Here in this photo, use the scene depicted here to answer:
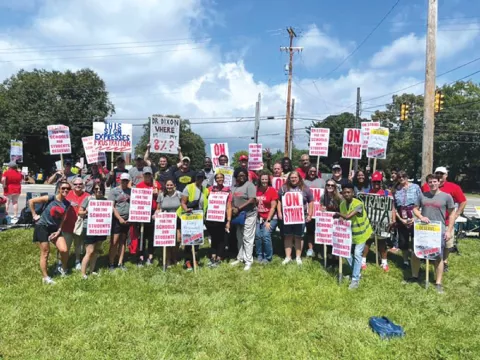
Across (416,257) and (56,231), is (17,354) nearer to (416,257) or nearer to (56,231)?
(56,231)

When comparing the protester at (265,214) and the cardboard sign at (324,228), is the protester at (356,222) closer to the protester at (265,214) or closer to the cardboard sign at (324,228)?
the cardboard sign at (324,228)

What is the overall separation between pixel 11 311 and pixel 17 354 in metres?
1.43

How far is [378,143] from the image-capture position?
10.9 meters

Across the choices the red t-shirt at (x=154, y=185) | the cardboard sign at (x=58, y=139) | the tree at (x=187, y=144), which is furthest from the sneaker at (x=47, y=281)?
the tree at (x=187, y=144)

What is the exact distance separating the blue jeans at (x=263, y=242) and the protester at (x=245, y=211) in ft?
0.86

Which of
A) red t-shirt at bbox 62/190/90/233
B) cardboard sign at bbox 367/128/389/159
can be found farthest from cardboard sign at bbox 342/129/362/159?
red t-shirt at bbox 62/190/90/233

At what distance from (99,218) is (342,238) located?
4867 mm

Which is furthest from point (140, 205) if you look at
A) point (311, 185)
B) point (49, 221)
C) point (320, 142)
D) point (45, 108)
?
point (45, 108)

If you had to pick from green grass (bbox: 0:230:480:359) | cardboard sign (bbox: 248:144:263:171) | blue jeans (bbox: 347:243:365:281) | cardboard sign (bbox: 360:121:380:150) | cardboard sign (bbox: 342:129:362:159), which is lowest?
green grass (bbox: 0:230:480:359)

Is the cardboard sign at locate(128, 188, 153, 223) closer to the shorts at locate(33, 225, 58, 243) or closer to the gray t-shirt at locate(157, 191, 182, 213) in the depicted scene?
the gray t-shirt at locate(157, 191, 182, 213)

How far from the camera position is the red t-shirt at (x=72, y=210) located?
24.5 ft

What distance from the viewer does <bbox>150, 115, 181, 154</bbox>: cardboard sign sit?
423 inches

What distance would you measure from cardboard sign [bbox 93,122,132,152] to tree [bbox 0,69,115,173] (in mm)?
34316

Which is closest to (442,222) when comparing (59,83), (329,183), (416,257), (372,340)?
(416,257)
